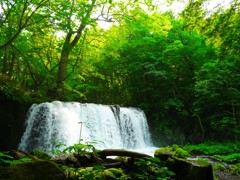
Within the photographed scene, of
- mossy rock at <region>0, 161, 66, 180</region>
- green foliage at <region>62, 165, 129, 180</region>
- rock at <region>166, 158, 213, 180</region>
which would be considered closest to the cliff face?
rock at <region>166, 158, 213, 180</region>

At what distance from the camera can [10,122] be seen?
11.8 m

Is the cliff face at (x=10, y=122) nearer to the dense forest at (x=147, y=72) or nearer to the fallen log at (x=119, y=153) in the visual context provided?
the dense forest at (x=147, y=72)

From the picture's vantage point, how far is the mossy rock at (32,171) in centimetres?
235

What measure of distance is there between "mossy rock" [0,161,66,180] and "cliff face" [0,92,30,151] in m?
10.3

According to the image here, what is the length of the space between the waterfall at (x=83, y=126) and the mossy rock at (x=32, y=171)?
21.9 ft

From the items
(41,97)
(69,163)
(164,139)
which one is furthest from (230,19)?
(164,139)

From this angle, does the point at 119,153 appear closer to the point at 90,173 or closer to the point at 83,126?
the point at 90,173

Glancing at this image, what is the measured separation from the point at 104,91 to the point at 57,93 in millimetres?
10073

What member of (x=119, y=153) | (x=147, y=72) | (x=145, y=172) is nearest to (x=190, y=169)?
(x=145, y=172)

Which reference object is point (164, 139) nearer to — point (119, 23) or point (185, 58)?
point (185, 58)

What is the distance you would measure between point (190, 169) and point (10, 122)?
401 inches

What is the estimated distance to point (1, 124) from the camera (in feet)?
38.2

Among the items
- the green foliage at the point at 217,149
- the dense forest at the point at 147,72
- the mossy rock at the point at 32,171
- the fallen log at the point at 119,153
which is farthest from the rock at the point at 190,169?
the green foliage at the point at 217,149

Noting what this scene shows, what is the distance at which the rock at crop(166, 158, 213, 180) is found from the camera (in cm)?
433
